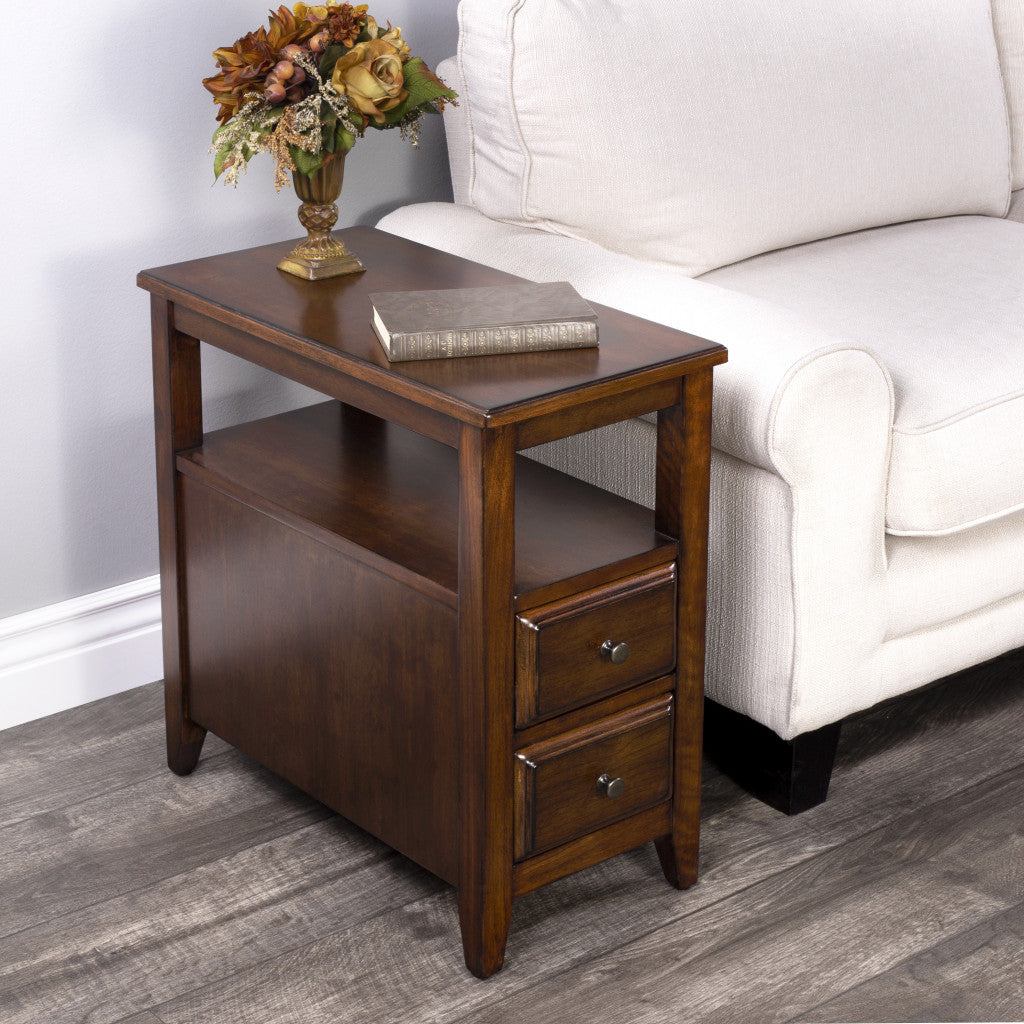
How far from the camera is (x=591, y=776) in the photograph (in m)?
1.43

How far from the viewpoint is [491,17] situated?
175cm

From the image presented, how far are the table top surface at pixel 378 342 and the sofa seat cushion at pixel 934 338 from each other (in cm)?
23

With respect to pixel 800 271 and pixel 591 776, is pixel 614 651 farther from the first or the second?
pixel 800 271

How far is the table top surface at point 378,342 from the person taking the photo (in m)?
1.29

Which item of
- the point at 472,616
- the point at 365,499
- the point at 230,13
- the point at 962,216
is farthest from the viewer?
the point at 962,216

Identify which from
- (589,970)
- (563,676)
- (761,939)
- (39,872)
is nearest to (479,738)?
(563,676)

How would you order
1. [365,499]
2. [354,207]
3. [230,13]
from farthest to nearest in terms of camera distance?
[354,207], [230,13], [365,499]

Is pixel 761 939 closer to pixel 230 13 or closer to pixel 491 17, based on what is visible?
pixel 491 17

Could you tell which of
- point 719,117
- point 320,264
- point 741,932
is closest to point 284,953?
point 741,932

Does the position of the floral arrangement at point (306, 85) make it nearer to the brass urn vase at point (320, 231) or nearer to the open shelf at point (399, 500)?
the brass urn vase at point (320, 231)

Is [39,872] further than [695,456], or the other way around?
[39,872]

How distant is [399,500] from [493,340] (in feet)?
A: 0.88

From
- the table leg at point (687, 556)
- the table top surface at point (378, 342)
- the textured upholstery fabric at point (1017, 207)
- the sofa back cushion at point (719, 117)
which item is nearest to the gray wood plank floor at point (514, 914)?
the table leg at point (687, 556)

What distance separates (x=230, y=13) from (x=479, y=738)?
998mm
